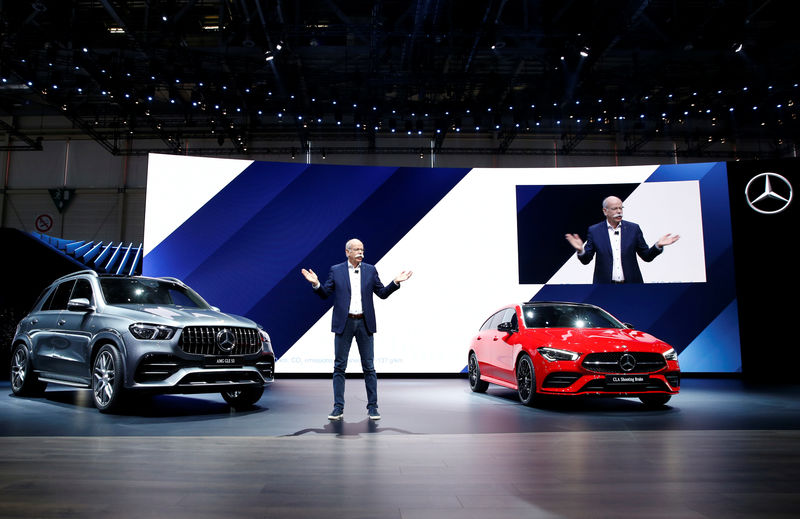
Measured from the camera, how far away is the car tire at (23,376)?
6.90 metres

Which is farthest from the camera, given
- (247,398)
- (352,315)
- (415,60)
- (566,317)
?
(415,60)

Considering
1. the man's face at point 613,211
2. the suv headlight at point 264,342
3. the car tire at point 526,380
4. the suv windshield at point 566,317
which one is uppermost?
the man's face at point 613,211

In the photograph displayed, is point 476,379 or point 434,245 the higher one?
point 434,245

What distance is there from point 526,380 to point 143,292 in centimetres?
473

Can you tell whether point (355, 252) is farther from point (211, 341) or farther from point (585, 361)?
point (585, 361)

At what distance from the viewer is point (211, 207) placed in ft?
34.1

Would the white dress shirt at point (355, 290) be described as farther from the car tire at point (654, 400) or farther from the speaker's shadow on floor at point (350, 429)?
the car tire at point (654, 400)

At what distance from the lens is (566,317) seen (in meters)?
7.19

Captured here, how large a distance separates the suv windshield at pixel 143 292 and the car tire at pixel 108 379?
2.34 feet

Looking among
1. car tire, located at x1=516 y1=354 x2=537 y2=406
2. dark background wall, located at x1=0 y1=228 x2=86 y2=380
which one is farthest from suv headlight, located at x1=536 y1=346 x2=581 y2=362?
dark background wall, located at x1=0 y1=228 x2=86 y2=380

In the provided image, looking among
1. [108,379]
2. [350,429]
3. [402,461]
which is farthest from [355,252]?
[108,379]

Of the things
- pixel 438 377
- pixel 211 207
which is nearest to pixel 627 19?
pixel 438 377

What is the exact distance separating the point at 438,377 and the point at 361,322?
18.4 ft

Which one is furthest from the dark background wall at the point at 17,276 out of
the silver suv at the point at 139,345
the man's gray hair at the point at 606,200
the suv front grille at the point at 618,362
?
the man's gray hair at the point at 606,200
